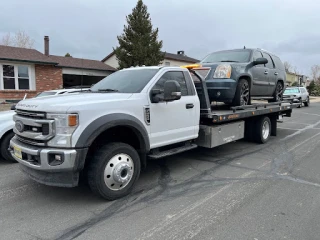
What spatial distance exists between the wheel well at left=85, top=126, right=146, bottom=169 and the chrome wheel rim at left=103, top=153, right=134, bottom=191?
322mm

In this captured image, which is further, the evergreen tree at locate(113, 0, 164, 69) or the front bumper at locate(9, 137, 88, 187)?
the evergreen tree at locate(113, 0, 164, 69)

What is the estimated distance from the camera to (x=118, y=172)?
4.10 meters

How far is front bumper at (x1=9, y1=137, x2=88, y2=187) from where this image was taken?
361 cm

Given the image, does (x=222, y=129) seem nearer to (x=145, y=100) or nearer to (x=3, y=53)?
(x=145, y=100)

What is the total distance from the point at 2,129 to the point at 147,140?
3.38 meters

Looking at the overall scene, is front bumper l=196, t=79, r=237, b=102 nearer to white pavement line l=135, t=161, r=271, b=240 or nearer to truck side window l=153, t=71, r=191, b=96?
truck side window l=153, t=71, r=191, b=96

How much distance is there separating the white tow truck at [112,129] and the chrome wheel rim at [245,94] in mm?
1611

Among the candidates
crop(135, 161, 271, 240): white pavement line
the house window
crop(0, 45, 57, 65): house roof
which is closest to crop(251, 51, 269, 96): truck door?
crop(135, 161, 271, 240): white pavement line

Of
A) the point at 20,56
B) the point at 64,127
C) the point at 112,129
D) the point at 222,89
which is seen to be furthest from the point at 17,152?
the point at 20,56

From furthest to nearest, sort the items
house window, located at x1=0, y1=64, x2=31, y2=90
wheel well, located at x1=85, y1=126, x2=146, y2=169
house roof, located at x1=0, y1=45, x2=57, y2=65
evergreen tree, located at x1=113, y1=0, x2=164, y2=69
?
evergreen tree, located at x1=113, y1=0, x2=164, y2=69, house window, located at x1=0, y1=64, x2=31, y2=90, house roof, located at x1=0, y1=45, x2=57, y2=65, wheel well, located at x1=85, y1=126, x2=146, y2=169

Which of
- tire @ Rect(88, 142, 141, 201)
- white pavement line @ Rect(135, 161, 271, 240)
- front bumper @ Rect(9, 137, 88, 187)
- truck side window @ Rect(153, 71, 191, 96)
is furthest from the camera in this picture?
truck side window @ Rect(153, 71, 191, 96)

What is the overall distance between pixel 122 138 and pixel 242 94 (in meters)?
3.89

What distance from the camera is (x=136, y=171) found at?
4.39 m

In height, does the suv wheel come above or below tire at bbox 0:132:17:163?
above
